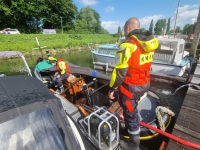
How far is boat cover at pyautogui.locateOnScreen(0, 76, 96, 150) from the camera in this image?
119cm

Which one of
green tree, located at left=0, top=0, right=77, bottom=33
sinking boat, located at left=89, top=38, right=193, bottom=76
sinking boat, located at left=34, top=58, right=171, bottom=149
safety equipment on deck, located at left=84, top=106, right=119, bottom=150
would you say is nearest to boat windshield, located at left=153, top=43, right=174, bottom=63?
sinking boat, located at left=89, top=38, right=193, bottom=76

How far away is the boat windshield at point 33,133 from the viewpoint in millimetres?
1219

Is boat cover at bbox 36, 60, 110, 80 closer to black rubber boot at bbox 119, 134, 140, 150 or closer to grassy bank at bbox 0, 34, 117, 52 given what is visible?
black rubber boot at bbox 119, 134, 140, 150

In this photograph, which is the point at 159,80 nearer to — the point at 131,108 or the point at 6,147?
the point at 131,108

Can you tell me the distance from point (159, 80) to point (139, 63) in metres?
6.71

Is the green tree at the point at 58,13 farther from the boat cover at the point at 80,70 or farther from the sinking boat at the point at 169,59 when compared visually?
the sinking boat at the point at 169,59

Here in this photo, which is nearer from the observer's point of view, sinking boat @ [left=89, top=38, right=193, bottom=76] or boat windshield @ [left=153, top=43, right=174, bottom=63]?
sinking boat @ [left=89, top=38, right=193, bottom=76]

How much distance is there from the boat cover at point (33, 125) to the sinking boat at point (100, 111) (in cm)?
45

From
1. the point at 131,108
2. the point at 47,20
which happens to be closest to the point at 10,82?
the point at 131,108

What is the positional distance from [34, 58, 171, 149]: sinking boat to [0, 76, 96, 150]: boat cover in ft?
1.46

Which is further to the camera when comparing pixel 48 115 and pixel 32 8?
pixel 32 8

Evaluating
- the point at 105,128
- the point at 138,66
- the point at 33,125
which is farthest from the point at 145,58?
the point at 33,125

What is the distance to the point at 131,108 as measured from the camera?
1.93m

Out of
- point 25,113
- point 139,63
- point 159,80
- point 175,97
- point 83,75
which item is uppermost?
point 139,63
